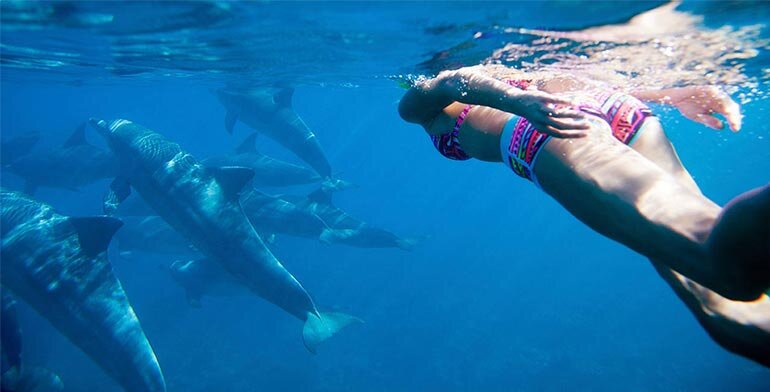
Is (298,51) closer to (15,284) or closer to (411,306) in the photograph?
(15,284)

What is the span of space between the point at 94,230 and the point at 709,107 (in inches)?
380

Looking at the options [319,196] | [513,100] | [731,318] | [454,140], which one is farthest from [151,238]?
[731,318]

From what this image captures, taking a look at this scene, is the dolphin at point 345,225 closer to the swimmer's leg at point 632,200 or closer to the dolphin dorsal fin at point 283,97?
the dolphin dorsal fin at point 283,97

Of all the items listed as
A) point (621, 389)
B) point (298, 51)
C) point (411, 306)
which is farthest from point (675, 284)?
point (411, 306)

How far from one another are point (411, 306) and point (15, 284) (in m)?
15.6

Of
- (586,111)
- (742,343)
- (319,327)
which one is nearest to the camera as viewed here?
(742,343)

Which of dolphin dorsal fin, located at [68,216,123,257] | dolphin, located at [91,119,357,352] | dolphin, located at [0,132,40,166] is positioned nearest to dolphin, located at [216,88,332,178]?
dolphin, located at [91,119,357,352]

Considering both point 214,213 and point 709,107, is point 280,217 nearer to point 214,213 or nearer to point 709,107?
point 214,213

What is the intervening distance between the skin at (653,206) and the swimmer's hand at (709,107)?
128 cm

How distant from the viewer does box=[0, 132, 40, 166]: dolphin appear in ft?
53.8

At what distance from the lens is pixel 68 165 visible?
14.6m

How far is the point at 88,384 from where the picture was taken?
1361 cm

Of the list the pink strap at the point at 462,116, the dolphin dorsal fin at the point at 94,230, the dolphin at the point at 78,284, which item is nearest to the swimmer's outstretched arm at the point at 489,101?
the pink strap at the point at 462,116

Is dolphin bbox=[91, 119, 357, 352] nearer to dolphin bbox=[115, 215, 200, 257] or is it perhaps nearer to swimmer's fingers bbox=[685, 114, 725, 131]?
dolphin bbox=[115, 215, 200, 257]
